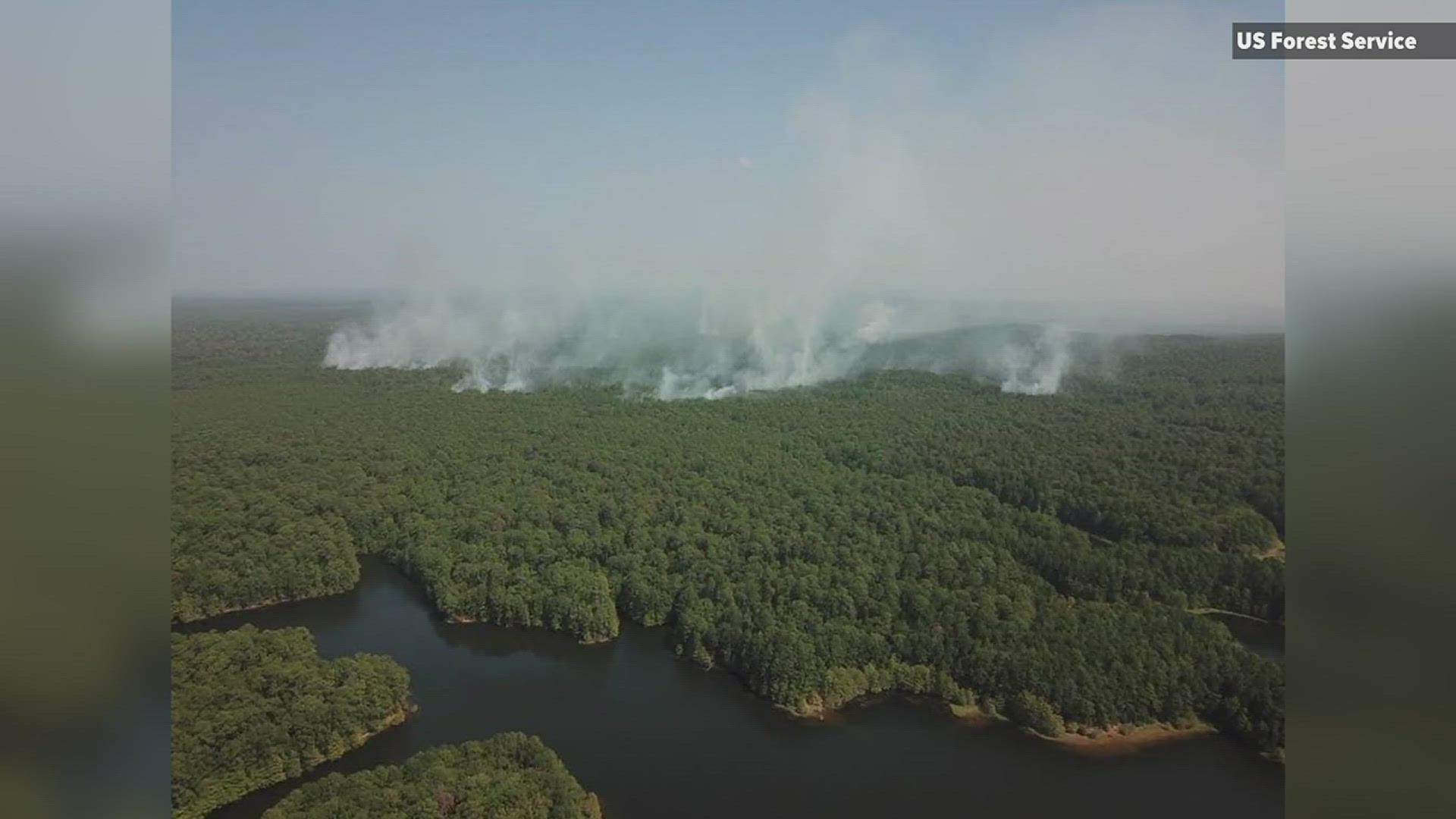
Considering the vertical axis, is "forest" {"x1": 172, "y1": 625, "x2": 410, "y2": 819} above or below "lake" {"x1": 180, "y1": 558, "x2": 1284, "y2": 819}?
above

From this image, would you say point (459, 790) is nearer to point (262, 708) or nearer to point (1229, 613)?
point (262, 708)

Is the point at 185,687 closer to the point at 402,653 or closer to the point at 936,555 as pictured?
the point at 402,653

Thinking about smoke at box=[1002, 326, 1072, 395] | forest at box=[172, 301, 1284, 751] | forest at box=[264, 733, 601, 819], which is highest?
smoke at box=[1002, 326, 1072, 395]

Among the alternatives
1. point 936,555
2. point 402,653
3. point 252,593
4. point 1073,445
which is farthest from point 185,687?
point 1073,445

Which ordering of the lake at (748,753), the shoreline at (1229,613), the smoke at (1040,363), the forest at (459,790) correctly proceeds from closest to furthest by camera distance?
the forest at (459,790), the lake at (748,753), the shoreline at (1229,613), the smoke at (1040,363)

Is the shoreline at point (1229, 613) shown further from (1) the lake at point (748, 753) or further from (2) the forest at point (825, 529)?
(1) the lake at point (748, 753)

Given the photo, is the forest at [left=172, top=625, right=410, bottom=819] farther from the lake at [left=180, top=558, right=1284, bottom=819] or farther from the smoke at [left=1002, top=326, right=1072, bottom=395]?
the smoke at [left=1002, top=326, right=1072, bottom=395]

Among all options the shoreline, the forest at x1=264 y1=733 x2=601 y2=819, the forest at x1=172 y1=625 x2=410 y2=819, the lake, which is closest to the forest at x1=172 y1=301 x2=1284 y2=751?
the shoreline

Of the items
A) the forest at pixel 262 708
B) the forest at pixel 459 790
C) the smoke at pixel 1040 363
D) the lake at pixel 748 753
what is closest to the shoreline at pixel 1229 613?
the lake at pixel 748 753
